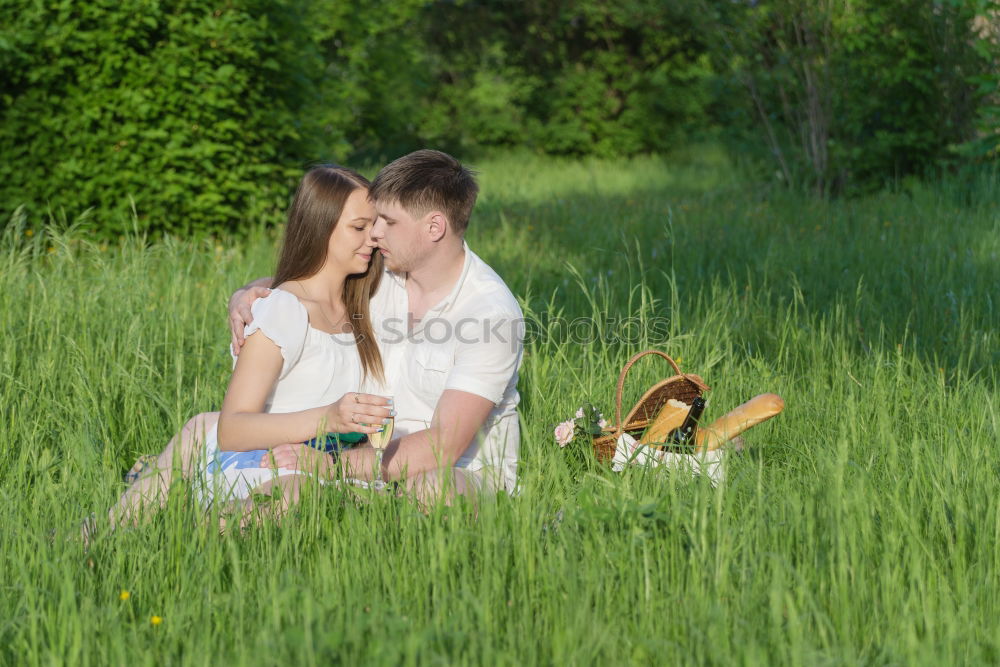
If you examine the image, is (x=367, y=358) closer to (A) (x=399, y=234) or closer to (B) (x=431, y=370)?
(B) (x=431, y=370)

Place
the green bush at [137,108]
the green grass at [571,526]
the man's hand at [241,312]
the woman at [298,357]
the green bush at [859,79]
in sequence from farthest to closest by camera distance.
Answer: the green bush at [859,79], the green bush at [137,108], the man's hand at [241,312], the woman at [298,357], the green grass at [571,526]

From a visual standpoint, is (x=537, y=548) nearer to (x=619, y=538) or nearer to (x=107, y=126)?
(x=619, y=538)

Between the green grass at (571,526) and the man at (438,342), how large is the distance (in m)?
0.16

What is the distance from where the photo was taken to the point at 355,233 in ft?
10.9

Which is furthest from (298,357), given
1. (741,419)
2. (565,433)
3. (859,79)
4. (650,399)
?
(859,79)

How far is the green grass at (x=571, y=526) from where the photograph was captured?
2.15 meters

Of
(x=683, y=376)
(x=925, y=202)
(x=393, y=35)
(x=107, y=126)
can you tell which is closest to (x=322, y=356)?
(x=683, y=376)

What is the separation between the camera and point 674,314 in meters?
4.43

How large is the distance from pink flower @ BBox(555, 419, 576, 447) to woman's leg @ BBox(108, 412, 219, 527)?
118cm

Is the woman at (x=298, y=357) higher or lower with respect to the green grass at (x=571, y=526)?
higher

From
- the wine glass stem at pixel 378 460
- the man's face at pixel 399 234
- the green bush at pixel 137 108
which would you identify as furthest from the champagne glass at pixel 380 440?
the green bush at pixel 137 108

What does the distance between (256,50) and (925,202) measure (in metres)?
5.60

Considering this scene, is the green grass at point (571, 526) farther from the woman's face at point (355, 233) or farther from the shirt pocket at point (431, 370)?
the woman's face at point (355, 233)

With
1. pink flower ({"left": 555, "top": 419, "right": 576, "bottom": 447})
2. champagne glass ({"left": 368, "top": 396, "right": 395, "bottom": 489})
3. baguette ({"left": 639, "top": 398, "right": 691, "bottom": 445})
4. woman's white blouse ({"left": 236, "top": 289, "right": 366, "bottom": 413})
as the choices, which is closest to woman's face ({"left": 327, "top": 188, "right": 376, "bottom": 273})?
woman's white blouse ({"left": 236, "top": 289, "right": 366, "bottom": 413})
